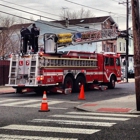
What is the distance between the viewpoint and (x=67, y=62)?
20.8 m

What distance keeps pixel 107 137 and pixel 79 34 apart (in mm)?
18547

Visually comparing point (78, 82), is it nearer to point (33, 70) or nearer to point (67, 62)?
point (67, 62)

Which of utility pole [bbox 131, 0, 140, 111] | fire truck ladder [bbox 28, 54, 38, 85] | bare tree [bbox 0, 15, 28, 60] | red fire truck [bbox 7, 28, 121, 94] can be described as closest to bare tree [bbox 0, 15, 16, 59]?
bare tree [bbox 0, 15, 28, 60]

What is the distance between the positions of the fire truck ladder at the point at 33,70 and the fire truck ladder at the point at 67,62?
0.36m

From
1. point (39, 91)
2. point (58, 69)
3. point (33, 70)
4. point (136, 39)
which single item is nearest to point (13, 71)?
point (33, 70)

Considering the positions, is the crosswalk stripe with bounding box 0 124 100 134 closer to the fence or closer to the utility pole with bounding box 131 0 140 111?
the utility pole with bounding box 131 0 140 111

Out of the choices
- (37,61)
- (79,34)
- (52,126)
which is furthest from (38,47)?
(52,126)

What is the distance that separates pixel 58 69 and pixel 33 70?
171 cm

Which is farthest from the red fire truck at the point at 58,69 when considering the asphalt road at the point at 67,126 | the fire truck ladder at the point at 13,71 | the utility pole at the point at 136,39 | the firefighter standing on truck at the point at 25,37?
the utility pole at the point at 136,39

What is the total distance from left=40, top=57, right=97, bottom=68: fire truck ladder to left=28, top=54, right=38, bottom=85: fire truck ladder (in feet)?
1.17

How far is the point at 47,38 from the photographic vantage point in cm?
2075

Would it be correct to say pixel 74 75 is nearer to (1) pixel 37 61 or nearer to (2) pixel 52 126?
(1) pixel 37 61

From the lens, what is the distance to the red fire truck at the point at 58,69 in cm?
1902

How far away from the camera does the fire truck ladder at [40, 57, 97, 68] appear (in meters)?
19.1
